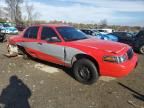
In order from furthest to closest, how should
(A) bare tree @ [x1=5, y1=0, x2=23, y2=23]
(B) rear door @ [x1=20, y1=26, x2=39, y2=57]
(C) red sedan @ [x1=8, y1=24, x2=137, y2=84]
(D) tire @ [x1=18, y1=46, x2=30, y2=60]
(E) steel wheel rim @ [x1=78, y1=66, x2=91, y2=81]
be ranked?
(A) bare tree @ [x1=5, y1=0, x2=23, y2=23], (D) tire @ [x1=18, y1=46, x2=30, y2=60], (B) rear door @ [x1=20, y1=26, x2=39, y2=57], (E) steel wheel rim @ [x1=78, y1=66, x2=91, y2=81], (C) red sedan @ [x1=8, y1=24, x2=137, y2=84]

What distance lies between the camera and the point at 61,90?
688 cm

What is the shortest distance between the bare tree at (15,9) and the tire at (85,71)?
61.8 metres

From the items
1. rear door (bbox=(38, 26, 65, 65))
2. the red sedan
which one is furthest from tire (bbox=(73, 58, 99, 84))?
rear door (bbox=(38, 26, 65, 65))

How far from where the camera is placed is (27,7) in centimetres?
6900

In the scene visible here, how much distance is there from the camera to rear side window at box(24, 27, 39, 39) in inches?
372

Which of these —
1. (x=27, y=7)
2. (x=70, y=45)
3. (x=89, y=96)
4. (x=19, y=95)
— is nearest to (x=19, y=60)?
(x=70, y=45)

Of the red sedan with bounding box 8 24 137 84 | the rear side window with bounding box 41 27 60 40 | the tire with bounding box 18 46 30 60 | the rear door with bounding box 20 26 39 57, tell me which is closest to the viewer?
the red sedan with bounding box 8 24 137 84

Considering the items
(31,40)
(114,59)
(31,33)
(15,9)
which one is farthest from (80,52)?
(15,9)

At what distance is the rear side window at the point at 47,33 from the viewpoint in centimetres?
868

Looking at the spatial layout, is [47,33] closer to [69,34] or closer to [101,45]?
[69,34]

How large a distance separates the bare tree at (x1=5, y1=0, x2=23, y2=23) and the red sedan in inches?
2353

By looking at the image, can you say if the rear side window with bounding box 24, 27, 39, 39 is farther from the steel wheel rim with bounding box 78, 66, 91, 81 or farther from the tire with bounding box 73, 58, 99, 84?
the steel wheel rim with bounding box 78, 66, 91, 81

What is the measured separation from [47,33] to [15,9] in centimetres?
6160

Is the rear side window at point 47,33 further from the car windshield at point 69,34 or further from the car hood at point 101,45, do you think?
the car hood at point 101,45
